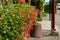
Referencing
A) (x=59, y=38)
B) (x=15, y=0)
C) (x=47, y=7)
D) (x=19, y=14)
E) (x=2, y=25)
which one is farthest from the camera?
(x=47, y=7)

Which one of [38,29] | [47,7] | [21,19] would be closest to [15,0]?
[21,19]

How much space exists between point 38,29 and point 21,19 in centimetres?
667

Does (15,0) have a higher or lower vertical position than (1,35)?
higher

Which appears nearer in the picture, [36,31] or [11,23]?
[11,23]

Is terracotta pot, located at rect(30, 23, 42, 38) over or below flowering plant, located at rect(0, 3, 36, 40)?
below

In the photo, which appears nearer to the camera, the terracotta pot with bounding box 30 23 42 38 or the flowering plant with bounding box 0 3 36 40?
the flowering plant with bounding box 0 3 36 40

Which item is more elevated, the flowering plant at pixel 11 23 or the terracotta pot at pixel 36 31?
the flowering plant at pixel 11 23

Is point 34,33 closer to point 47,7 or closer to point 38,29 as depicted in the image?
point 38,29

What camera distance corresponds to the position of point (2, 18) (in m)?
4.25

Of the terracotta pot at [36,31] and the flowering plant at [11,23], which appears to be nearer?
the flowering plant at [11,23]

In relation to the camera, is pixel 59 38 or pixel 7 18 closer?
pixel 7 18

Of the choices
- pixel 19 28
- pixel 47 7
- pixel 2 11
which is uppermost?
pixel 2 11

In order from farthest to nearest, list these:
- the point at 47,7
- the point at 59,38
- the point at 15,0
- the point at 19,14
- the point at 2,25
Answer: the point at 47,7 → the point at 59,38 → the point at 15,0 → the point at 19,14 → the point at 2,25

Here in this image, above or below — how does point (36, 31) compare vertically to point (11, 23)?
below
